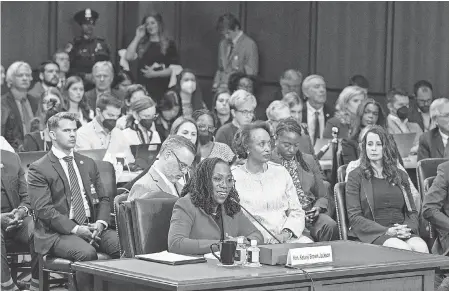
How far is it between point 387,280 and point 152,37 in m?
7.47

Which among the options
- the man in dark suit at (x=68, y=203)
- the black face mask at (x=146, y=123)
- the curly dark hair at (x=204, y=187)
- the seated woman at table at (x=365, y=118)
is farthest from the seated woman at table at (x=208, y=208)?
the black face mask at (x=146, y=123)

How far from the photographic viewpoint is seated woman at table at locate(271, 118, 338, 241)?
6543 millimetres

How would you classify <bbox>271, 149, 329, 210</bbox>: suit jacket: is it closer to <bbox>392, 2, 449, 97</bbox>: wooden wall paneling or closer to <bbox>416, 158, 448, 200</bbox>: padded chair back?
<bbox>416, 158, 448, 200</bbox>: padded chair back

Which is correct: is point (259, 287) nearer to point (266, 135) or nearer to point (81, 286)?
point (81, 286)

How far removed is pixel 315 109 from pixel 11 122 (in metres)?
2.81

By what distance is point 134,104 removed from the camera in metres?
8.16

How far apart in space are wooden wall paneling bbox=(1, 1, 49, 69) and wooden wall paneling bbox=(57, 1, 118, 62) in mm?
186

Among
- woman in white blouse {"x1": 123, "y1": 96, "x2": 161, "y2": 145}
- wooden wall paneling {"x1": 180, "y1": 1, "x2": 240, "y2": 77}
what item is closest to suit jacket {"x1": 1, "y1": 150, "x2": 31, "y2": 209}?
woman in white blouse {"x1": 123, "y1": 96, "x2": 161, "y2": 145}

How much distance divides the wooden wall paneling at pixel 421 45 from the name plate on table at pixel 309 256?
6.10 meters

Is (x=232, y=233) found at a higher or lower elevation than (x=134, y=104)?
lower

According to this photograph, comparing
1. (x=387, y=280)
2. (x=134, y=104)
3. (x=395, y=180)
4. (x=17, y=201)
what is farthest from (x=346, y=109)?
(x=387, y=280)

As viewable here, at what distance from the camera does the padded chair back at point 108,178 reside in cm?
622

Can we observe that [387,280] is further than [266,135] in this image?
No

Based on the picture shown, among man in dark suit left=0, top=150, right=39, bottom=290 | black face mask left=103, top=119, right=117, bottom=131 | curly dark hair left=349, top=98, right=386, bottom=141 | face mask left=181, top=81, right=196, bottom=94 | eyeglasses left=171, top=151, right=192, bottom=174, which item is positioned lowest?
man in dark suit left=0, top=150, right=39, bottom=290
